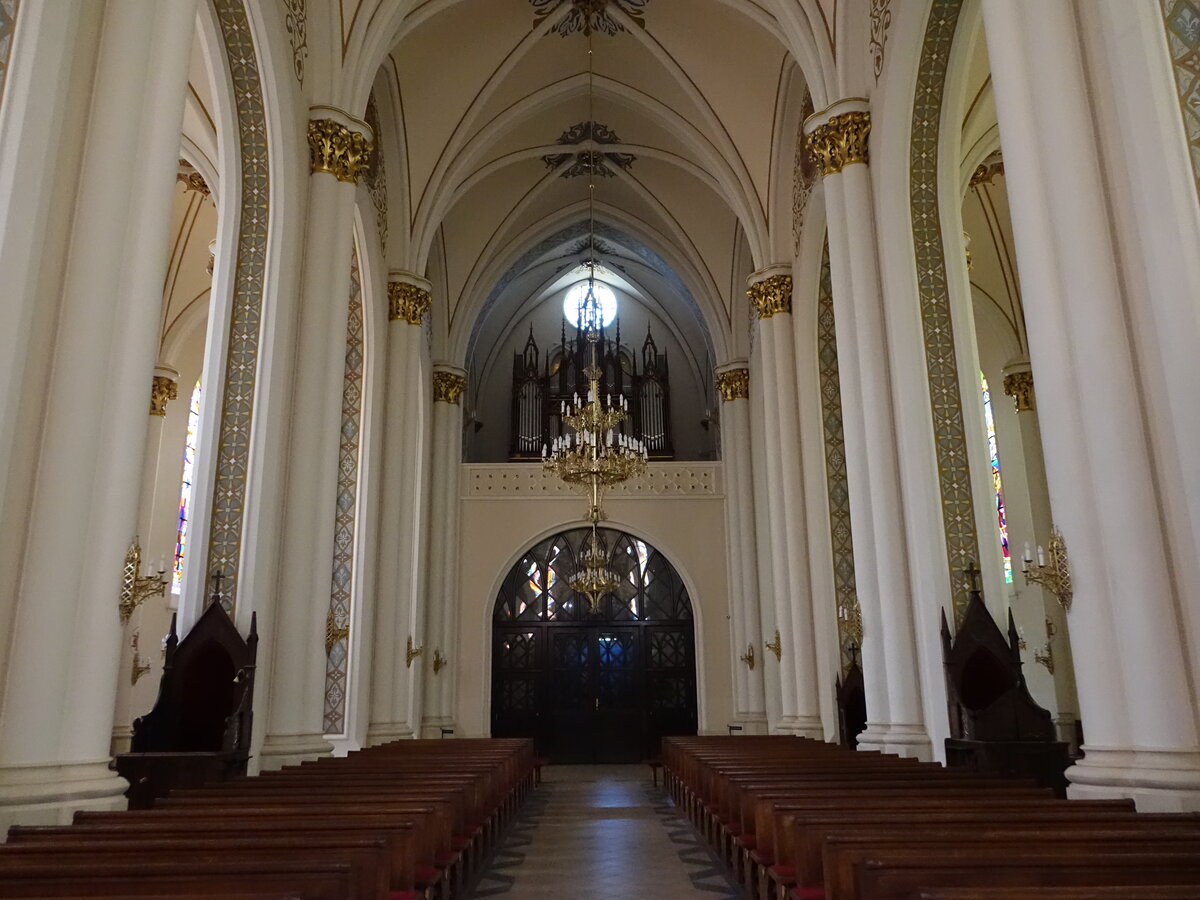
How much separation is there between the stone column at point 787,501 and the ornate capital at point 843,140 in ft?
13.1

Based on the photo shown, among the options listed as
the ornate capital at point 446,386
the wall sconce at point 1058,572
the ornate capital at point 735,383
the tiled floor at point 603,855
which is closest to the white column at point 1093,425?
the wall sconce at point 1058,572

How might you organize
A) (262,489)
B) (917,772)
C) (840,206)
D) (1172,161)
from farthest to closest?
(840,206), (262,489), (917,772), (1172,161)

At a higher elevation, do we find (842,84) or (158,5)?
(842,84)

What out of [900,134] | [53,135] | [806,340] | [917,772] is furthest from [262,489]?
[806,340]

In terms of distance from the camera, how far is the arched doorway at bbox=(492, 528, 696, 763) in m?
19.5

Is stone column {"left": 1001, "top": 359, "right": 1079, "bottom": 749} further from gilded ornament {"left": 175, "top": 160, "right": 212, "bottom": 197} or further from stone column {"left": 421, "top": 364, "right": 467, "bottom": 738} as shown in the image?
gilded ornament {"left": 175, "top": 160, "right": 212, "bottom": 197}

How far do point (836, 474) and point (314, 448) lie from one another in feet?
23.0

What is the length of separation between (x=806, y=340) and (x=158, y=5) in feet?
31.5

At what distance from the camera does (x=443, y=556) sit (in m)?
18.3

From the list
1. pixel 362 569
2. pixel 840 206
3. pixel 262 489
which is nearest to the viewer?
pixel 262 489

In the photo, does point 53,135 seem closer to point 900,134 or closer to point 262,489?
point 262,489

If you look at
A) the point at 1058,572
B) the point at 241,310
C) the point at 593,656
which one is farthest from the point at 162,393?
the point at 1058,572

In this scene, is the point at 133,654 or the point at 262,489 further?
the point at 133,654

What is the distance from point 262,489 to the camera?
869 centimetres
